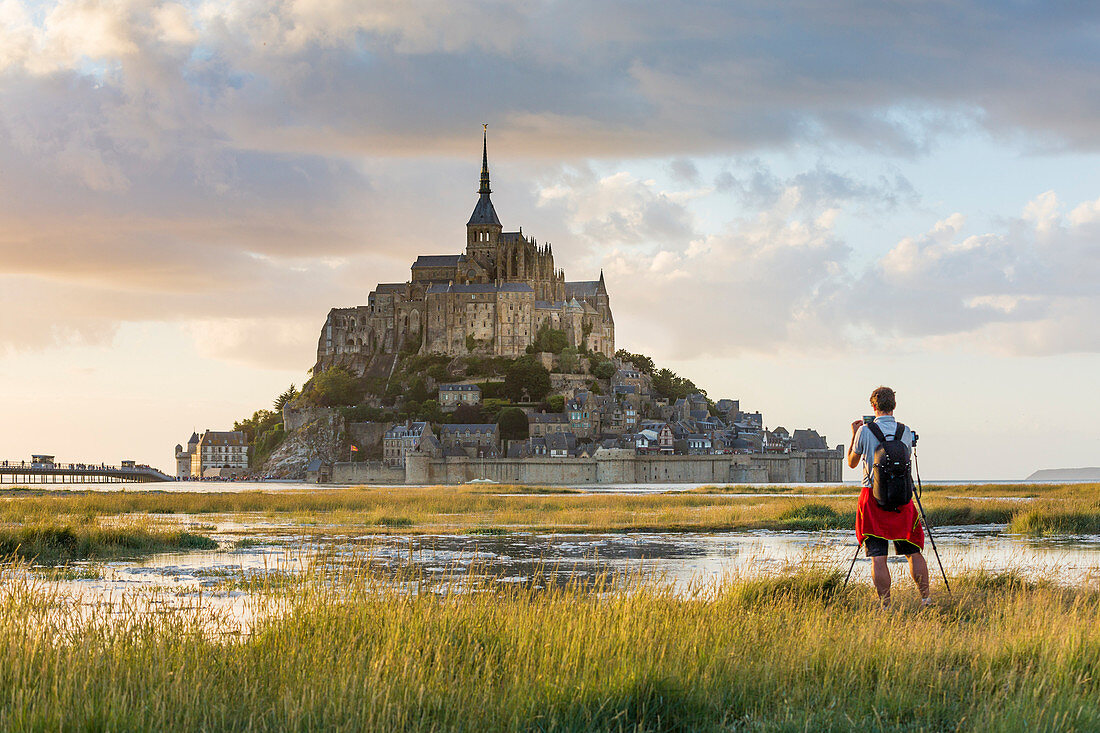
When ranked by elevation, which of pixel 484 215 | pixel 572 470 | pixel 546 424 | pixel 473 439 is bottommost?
pixel 572 470

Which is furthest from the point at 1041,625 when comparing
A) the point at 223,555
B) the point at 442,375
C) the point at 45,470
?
the point at 45,470

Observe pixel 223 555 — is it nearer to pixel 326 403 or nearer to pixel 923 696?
pixel 923 696

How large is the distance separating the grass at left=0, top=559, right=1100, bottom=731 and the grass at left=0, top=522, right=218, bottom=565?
1132 cm

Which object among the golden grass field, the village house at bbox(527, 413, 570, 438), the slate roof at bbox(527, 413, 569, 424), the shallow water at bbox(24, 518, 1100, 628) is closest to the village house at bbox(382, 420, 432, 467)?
the village house at bbox(527, 413, 570, 438)

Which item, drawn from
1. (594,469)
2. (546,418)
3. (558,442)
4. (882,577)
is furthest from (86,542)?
(546,418)

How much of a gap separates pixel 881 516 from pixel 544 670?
13.6 feet

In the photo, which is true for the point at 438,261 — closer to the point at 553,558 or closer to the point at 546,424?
the point at 546,424

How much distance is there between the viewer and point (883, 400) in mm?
9812

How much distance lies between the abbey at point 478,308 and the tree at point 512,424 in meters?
14.6

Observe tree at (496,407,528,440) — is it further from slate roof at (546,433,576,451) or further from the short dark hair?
the short dark hair

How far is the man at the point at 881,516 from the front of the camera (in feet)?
31.8

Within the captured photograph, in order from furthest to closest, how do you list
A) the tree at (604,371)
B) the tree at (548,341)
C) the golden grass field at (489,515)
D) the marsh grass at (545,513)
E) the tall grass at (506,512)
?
the tree at (548,341), the tree at (604,371), the tall grass at (506,512), the marsh grass at (545,513), the golden grass field at (489,515)

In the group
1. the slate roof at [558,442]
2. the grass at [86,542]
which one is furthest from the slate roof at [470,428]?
the grass at [86,542]

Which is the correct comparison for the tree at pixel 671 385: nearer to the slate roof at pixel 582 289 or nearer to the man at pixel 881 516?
the slate roof at pixel 582 289
